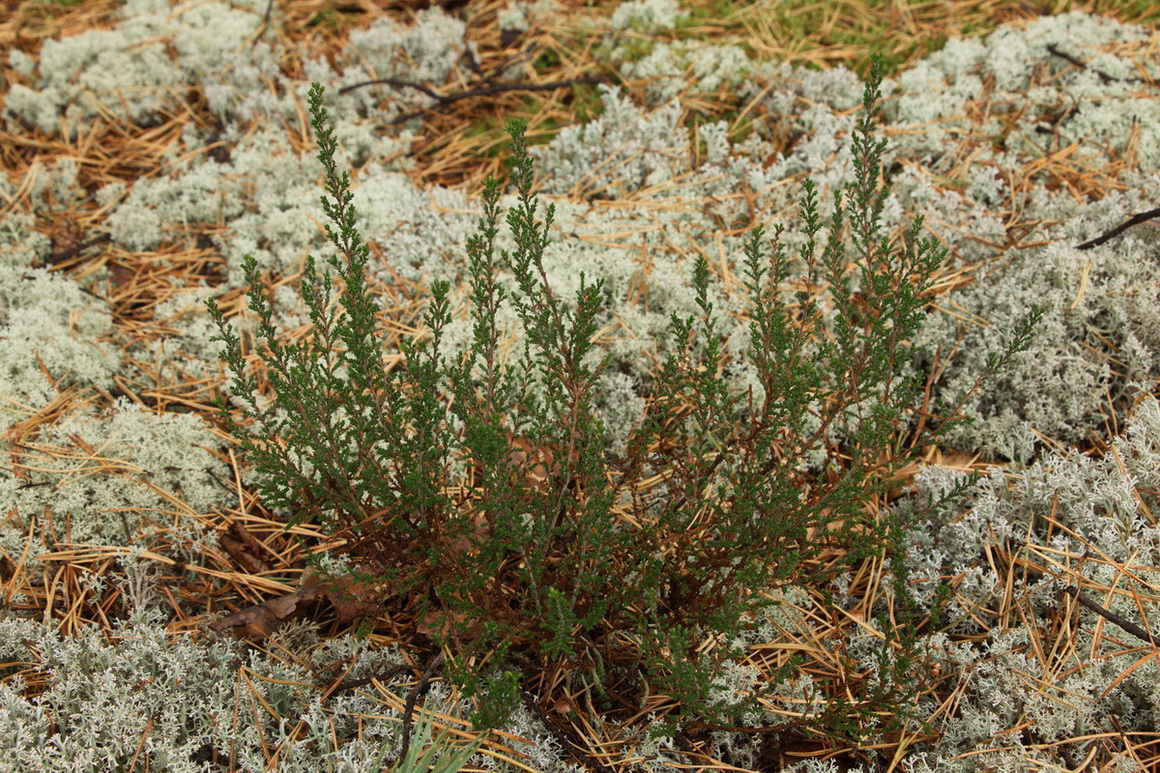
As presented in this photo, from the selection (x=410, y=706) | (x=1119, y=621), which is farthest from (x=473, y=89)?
(x=1119, y=621)

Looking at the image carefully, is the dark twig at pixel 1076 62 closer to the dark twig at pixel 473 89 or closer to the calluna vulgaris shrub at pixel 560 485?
the dark twig at pixel 473 89

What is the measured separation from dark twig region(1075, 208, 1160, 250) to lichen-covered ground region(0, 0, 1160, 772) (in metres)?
0.06

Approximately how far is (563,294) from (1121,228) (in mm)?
2523

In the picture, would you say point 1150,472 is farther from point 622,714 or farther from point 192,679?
point 192,679

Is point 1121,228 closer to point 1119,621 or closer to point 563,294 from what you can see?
point 1119,621

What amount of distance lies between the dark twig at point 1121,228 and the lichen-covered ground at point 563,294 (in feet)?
0.19

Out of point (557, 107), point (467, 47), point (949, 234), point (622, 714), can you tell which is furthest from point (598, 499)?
point (467, 47)

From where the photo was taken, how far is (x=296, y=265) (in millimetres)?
4324

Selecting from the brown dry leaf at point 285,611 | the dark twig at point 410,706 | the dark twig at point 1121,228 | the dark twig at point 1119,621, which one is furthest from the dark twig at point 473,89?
the dark twig at point 1119,621

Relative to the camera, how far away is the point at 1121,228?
3623 millimetres

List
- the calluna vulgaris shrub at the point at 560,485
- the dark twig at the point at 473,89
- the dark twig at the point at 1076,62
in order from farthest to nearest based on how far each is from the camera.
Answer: the dark twig at the point at 473,89, the dark twig at the point at 1076,62, the calluna vulgaris shrub at the point at 560,485

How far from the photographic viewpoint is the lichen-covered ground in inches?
103

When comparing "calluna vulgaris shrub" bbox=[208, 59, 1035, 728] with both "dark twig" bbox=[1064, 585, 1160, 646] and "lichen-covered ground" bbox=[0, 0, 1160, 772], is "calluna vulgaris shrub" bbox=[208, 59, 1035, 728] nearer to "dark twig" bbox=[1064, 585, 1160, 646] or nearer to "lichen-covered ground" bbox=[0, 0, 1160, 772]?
"lichen-covered ground" bbox=[0, 0, 1160, 772]

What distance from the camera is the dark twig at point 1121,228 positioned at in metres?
3.59
